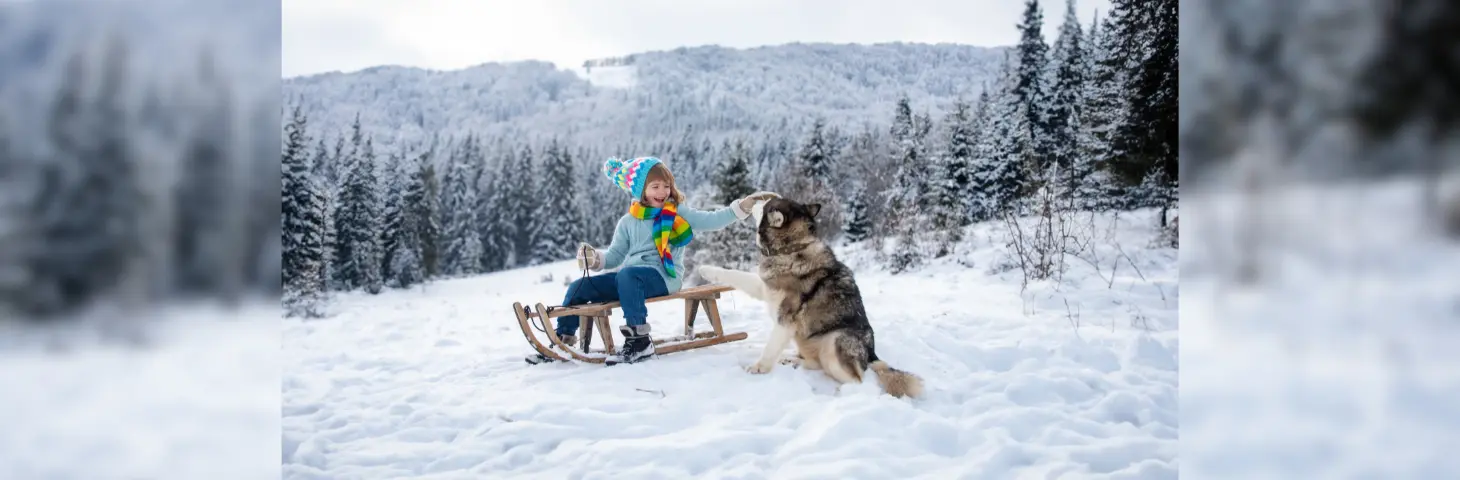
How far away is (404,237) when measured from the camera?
19875 millimetres

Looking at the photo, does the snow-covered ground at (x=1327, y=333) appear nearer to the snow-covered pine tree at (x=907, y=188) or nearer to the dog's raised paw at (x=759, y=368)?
the dog's raised paw at (x=759, y=368)

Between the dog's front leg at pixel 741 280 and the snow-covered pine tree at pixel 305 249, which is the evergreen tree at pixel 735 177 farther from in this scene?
the dog's front leg at pixel 741 280

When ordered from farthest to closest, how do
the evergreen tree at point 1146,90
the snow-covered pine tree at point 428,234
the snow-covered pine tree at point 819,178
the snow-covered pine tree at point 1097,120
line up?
the snow-covered pine tree at point 428,234 → the snow-covered pine tree at point 819,178 → the snow-covered pine tree at point 1097,120 → the evergreen tree at point 1146,90

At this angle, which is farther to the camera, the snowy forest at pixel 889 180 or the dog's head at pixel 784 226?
the snowy forest at pixel 889 180

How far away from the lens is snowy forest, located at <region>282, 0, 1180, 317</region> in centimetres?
388

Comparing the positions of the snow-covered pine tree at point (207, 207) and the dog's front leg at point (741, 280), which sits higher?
the snow-covered pine tree at point (207, 207)

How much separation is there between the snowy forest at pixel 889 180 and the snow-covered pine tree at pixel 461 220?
0.24ft

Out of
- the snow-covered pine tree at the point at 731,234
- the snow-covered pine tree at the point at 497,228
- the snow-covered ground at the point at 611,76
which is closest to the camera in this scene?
the snow-covered pine tree at the point at 731,234

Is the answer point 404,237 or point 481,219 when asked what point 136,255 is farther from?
point 481,219

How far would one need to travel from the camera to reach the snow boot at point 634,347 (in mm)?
3137

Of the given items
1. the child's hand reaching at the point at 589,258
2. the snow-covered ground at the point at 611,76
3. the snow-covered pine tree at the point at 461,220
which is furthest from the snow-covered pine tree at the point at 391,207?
the snow-covered ground at the point at 611,76

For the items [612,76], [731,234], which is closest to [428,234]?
[731,234]

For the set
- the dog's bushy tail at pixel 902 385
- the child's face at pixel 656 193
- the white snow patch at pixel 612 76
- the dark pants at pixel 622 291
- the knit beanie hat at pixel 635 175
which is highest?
the white snow patch at pixel 612 76

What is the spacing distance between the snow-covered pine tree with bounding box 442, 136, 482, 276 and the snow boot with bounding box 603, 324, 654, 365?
84.4 ft
